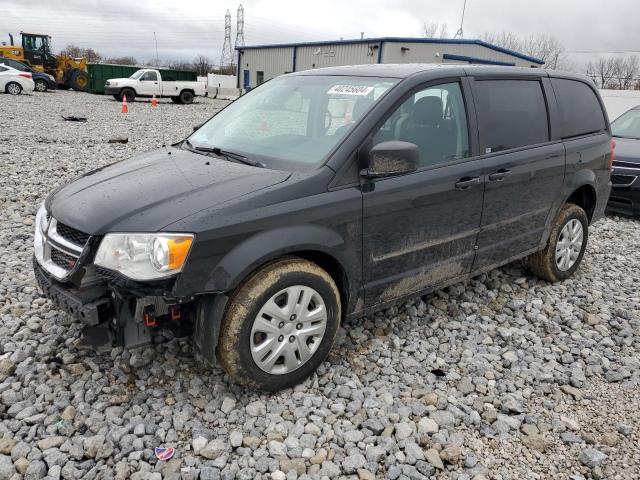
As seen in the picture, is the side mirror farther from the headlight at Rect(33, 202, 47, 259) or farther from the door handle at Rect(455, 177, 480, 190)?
the headlight at Rect(33, 202, 47, 259)

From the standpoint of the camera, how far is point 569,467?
263cm

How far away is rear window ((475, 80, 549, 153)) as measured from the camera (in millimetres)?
3834

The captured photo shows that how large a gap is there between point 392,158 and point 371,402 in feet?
4.61

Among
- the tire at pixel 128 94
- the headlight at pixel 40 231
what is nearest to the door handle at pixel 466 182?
the headlight at pixel 40 231

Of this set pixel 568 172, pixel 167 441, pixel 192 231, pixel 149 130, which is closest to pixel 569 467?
pixel 167 441

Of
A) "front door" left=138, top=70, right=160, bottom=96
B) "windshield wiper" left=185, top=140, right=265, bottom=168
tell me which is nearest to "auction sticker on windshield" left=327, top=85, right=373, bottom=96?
"windshield wiper" left=185, top=140, right=265, bottom=168

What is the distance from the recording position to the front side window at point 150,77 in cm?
2739

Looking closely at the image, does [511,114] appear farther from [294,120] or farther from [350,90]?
[294,120]

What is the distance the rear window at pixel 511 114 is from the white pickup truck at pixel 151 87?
998 inches

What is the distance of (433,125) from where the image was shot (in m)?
3.55

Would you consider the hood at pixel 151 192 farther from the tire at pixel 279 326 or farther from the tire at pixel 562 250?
the tire at pixel 562 250

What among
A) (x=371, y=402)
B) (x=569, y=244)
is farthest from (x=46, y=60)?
(x=371, y=402)

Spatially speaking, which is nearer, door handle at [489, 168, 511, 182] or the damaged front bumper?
the damaged front bumper

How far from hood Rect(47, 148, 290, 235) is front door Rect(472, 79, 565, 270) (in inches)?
66.9
